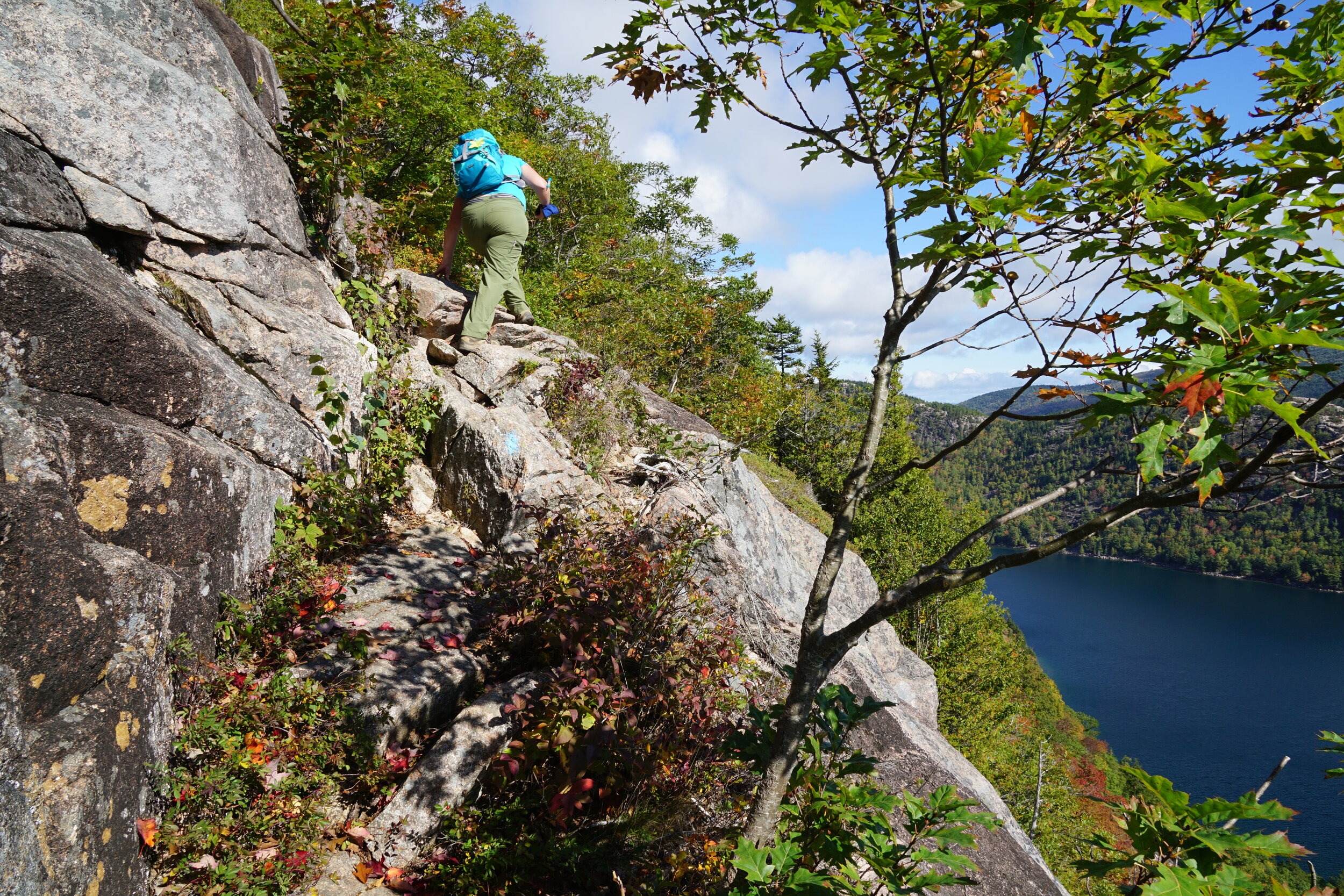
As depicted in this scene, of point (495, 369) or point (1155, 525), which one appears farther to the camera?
point (1155, 525)

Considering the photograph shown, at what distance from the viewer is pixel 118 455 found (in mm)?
3027

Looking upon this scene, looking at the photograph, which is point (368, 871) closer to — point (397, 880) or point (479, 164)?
point (397, 880)

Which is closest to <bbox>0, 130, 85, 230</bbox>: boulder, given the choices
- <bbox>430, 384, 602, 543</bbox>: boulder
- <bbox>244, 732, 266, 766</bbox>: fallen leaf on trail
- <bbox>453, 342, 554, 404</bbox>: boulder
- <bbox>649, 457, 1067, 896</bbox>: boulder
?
<bbox>430, 384, 602, 543</bbox>: boulder

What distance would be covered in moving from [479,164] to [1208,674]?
280ft

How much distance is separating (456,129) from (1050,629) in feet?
305

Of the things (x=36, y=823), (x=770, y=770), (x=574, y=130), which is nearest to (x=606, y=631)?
(x=770, y=770)

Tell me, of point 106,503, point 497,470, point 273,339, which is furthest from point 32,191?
point 497,470

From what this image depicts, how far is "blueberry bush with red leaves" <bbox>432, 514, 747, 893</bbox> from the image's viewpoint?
310 cm

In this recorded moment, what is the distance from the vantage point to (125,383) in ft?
11.0

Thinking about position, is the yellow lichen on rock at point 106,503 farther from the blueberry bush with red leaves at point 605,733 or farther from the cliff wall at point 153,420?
the blueberry bush with red leaves at point 605,733

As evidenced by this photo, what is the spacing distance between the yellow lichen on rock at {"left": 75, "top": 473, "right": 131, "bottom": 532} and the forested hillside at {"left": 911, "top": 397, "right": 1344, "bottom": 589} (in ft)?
269

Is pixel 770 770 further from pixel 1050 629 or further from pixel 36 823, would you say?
pixel 1050 629

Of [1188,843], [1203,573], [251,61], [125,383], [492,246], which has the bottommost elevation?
[1203,573]

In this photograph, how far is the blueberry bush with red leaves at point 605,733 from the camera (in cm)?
310
